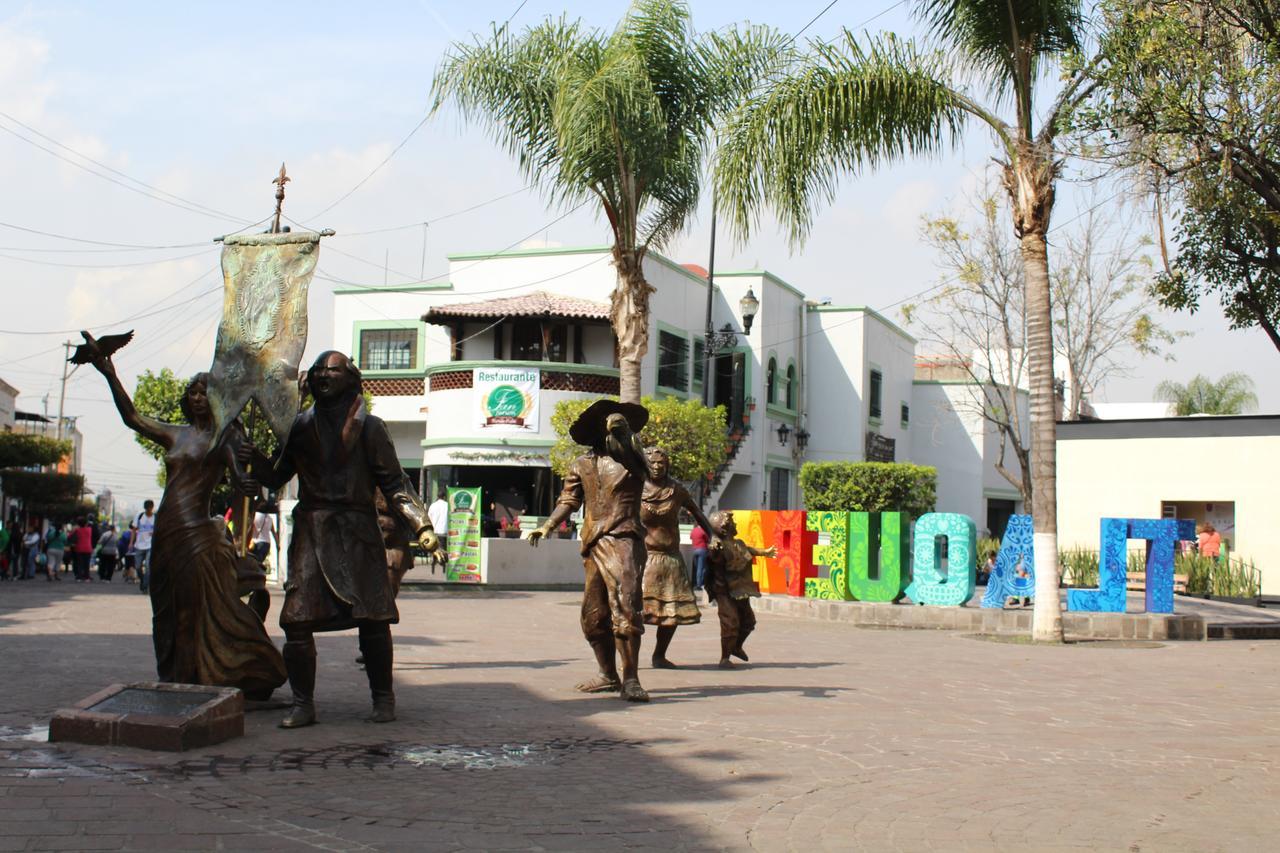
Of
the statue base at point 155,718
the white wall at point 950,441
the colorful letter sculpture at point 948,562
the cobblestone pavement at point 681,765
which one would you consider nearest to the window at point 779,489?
the white wall at point 950,441

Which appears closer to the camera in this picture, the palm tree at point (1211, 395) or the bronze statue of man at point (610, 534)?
the bronze statue of man at point (610, 534)

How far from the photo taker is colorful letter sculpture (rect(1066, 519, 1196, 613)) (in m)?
16.9

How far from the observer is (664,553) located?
1094 centimetres

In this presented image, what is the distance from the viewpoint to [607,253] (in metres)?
35.7

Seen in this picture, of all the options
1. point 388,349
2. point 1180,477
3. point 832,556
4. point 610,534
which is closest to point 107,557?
point 388,349

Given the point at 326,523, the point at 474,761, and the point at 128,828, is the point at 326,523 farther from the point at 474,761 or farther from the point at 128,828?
the point at 128,828

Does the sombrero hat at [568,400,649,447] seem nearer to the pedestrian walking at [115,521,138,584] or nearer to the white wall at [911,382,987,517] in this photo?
the pedestrian walking at [115,521,138,584]

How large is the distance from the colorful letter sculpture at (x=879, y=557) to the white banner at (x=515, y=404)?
15183 millimetres

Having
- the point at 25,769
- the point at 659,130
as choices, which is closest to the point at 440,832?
the point at 25,769

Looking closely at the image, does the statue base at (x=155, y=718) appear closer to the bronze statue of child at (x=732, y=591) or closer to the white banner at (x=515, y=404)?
the bronze statue of child at (x=732, y=591)

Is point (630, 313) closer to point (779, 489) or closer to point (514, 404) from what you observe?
point (514, 404)

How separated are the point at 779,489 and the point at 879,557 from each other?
24.4 m

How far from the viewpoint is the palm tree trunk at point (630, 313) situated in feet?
66.6

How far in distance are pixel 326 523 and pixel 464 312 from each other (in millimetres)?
26637
